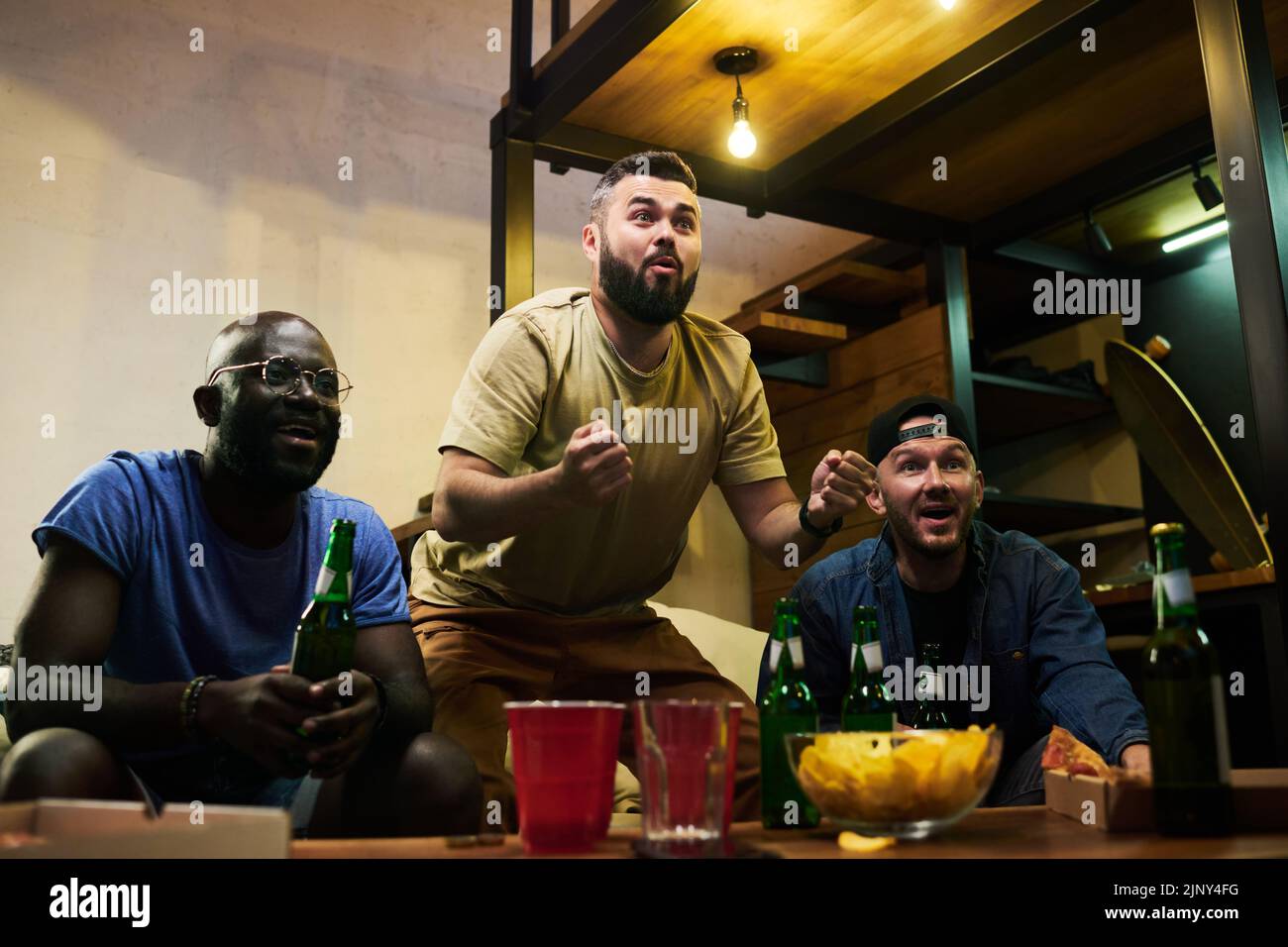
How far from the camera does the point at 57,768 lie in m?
1.30

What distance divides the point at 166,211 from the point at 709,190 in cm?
172

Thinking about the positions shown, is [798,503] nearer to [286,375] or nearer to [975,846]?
[286,375]

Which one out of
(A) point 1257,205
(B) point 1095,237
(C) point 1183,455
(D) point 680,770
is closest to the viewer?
(D) point 680,770

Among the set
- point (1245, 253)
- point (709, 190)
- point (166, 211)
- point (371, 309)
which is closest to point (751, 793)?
point (1245, 253)

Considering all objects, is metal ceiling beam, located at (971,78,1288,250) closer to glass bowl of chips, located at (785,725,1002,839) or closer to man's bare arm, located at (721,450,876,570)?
man's bare arm, located at (721,450,876,570)

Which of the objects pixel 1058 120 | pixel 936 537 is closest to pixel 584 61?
pixel 1058 120

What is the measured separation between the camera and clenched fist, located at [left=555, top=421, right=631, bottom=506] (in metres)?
1.58

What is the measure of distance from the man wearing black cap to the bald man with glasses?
76 centimetres

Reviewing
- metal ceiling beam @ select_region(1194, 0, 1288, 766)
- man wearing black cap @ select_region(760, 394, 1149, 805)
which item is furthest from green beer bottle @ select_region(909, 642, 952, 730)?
metal ceiling beam @ select_region(1194, 0, 1288, 766)

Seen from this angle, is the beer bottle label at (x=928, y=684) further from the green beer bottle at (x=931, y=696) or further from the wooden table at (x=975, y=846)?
the wooden table at (x=975, y=846)

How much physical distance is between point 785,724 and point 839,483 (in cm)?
59

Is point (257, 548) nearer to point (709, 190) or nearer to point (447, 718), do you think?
point (447, 718)

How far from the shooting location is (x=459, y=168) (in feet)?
12.9

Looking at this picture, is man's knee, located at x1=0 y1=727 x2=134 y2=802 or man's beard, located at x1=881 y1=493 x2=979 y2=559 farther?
man's beard, located at x1=881 y1=493 x2=979 y2=559
